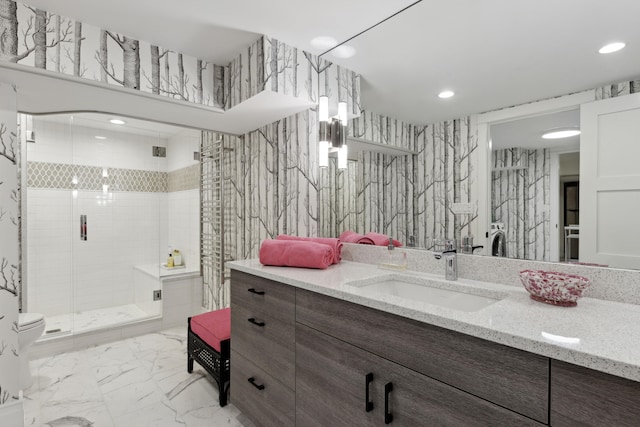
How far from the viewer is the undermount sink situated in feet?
3.95

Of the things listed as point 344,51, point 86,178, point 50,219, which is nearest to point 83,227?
point 50,219

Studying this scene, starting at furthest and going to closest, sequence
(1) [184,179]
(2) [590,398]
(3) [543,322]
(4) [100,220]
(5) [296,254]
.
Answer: (1) [184,179]
(4) [100,220]
(5) [296,254]
(3) [543,322]
(2) [590,398]

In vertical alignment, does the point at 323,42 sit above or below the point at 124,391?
above

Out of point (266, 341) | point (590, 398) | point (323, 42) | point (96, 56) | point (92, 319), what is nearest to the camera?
point (590, 398)

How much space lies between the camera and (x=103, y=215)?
3.54m

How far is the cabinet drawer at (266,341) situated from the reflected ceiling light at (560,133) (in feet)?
4.16

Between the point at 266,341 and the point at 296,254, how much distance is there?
Answer: 1.48ft

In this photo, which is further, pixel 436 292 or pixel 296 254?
pixel 296 254

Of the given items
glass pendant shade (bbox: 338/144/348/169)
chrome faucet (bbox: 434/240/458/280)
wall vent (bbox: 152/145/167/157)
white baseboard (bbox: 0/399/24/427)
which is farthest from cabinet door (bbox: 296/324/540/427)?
wall vent (bbox: 152/145/167/157)

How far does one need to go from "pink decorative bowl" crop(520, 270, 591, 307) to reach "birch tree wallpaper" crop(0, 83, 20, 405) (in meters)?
2.60

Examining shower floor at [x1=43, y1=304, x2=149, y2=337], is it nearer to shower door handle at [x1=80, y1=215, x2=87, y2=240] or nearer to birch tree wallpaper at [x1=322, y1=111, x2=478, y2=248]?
shower door handle at [x1=80, y1=215, x2=87, y2=240]

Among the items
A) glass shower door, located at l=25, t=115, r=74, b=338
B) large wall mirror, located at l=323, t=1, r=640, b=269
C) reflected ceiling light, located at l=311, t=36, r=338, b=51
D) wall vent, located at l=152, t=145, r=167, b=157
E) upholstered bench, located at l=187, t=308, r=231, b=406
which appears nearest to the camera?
large wall mirror, located at l=323, t=1, r=640, b=269

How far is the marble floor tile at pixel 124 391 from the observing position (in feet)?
6.08

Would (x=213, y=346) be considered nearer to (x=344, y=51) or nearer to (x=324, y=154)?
(x=324, y=154)
